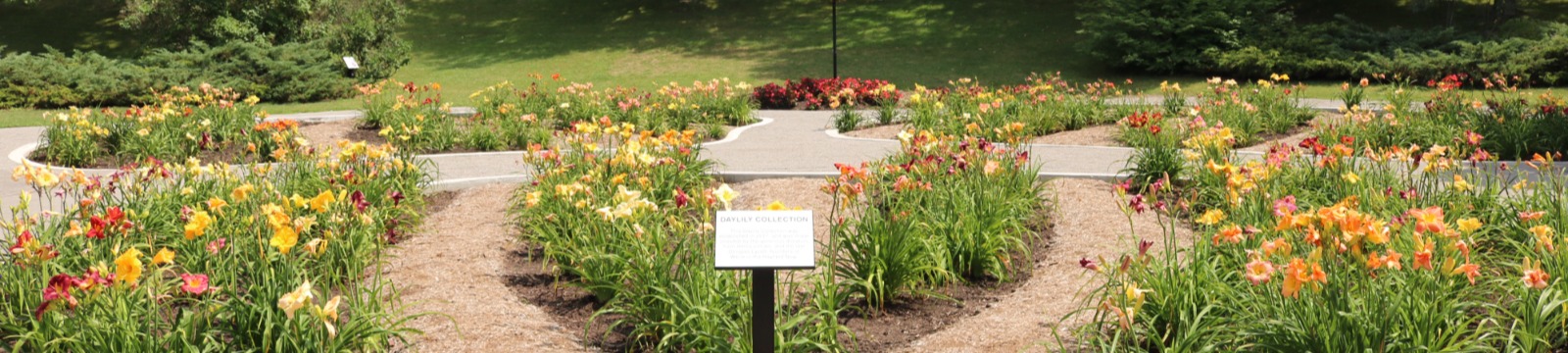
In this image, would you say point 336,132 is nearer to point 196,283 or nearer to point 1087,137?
point 1087,137

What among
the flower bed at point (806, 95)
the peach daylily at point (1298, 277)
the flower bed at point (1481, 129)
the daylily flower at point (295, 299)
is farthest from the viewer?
the flower bed at point (806, 95)

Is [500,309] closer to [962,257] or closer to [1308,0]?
[962,257]

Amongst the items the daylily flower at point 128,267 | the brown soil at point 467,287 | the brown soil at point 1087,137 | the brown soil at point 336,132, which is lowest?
the brown soil at point 1087,137

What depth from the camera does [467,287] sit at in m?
5.13

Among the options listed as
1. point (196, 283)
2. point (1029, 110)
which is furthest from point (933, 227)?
point (1029, 110)

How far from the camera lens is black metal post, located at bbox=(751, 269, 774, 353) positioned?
11.3 feet

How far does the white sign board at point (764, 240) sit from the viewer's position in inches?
132

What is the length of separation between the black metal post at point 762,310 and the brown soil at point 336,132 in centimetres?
874

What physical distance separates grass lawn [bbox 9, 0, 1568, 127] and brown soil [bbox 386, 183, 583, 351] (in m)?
11.6

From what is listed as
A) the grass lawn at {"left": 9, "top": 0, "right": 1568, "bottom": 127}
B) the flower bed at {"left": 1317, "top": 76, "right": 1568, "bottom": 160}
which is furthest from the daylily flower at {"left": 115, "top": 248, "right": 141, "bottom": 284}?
the grass lawn at {"left": 9, "top": 0, "right": 1568, "bottom": 127}

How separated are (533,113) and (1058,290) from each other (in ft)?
20.2

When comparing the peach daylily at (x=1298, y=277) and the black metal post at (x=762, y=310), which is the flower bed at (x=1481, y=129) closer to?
the peach daylily at (x=1298, y=277)

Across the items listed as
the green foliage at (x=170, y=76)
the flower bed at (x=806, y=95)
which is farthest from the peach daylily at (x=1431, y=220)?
the green foliage at (x=170, y=76)

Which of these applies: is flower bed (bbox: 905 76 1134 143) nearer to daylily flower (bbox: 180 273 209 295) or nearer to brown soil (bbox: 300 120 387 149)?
brown soil (bbox: 300 120 387 149)
